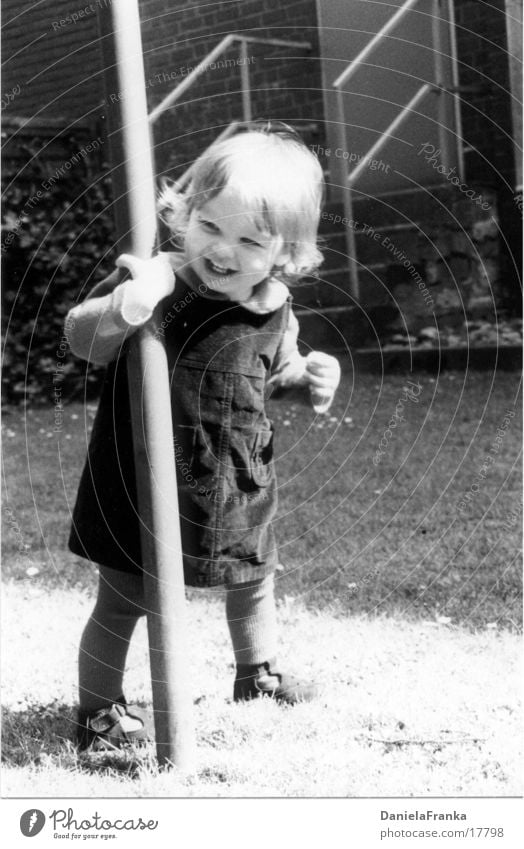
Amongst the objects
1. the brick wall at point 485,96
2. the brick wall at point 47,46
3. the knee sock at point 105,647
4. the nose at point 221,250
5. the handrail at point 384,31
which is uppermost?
the brick wall at point 485,96

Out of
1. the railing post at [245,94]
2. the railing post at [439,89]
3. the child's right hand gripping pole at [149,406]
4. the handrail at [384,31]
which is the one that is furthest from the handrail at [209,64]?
the child's right hand gripping pole at [149,406]

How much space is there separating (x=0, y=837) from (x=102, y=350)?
2.13 ft

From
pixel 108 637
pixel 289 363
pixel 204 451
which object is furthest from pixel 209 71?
pixel 108 637

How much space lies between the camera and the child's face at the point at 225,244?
1.44 metres

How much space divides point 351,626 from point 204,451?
0.60 m

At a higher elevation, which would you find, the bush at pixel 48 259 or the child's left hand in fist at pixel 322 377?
the bush at pixel 48 259

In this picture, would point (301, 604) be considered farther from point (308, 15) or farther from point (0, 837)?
point (308, 15)

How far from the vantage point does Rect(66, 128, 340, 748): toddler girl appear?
145 centimetres

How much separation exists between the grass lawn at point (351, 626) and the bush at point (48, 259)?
76cm

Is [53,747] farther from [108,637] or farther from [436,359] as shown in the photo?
[436,359]

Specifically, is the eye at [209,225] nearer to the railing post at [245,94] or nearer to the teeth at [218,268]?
the teeth at [218,268]

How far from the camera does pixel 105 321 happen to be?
1.37 meters

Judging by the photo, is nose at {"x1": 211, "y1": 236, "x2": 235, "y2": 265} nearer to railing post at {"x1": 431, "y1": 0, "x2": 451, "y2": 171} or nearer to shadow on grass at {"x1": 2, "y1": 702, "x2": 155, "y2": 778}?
shadow on grass at {"x1": 2, "y1": 702, "x2": 155, "y2": 778}

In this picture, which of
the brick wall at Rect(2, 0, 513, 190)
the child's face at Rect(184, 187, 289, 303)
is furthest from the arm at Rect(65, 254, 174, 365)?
the brick wall at Rect(2, 0, 513, 190)
